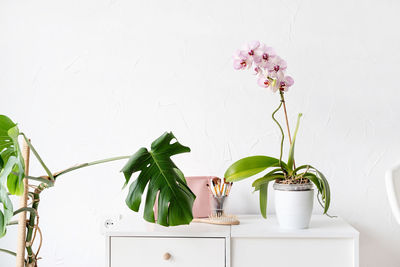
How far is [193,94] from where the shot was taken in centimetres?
196

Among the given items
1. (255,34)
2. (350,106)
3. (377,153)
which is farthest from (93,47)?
(377,153)

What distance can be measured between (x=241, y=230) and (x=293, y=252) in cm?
19

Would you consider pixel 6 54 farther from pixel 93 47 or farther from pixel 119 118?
pixel 119 118

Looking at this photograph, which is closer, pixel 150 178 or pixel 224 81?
pixel 150 178

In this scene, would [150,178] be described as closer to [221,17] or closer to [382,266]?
[221,17]

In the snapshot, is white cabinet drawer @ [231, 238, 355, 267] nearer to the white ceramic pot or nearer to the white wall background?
the white ceramic pot

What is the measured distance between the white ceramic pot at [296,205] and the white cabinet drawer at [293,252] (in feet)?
0.20

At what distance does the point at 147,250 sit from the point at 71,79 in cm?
79

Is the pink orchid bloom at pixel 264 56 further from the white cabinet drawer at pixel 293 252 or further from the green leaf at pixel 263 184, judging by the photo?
the white cabinet drawer at pixel 293 252

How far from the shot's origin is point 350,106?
1926 millimetres

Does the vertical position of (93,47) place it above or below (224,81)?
above

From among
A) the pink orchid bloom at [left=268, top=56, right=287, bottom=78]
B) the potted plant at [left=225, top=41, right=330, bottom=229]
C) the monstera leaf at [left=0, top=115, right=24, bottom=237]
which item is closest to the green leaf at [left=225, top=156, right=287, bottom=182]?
the potted plant at [left=225, top=41, right=330, bottom=229]

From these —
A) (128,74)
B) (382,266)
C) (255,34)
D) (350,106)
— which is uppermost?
(255,34)

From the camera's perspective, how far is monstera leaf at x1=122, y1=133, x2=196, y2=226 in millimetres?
1517
